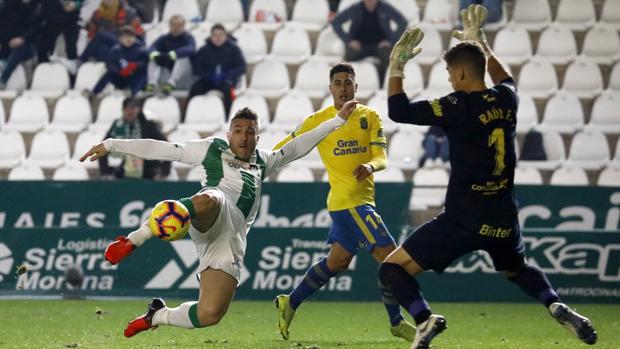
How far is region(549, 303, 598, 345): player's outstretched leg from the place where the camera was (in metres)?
7.33

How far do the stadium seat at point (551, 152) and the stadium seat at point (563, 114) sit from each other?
34cm

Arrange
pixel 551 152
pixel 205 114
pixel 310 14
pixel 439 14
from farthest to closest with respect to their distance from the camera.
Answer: pixel 310 14
pixel 439 14
pixel 205 114
pixel 551 152

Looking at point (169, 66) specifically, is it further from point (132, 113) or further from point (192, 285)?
point (192, 285)

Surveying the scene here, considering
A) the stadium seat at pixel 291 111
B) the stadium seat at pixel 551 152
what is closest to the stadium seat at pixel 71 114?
the stadium seat at pixel 291 111

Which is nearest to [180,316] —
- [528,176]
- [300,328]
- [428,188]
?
[300,328]

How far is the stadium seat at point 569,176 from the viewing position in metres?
16.3

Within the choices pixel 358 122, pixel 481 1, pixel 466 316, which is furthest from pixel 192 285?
pixel 481 1

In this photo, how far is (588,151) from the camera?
16.8 metres

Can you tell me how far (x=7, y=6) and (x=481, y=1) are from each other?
760cm

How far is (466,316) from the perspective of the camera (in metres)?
12.4

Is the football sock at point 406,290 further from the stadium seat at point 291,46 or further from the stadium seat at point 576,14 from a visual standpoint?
the stadium seat at point 576,14

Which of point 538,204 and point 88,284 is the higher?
point 538,204

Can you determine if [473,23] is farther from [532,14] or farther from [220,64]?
[532,14]

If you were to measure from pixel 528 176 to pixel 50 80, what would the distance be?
785cm
